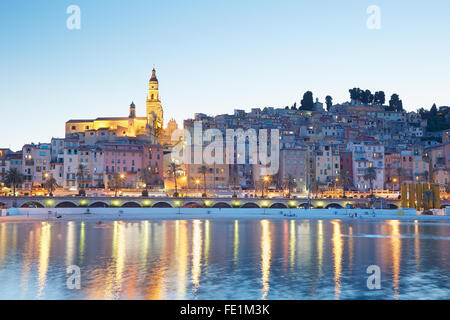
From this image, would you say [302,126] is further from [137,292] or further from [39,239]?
[137,292]

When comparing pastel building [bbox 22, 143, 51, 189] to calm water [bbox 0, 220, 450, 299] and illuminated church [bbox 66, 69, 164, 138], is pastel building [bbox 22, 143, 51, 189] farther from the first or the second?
calm water [bbox 0, 220, 450, 299]

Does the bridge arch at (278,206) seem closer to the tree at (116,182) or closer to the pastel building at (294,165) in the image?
the pastel building at (294,165)

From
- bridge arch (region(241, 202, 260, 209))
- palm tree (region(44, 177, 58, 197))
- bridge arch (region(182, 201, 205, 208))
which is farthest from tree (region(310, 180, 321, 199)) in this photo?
palm tree (region(44, 177, 58, 197))

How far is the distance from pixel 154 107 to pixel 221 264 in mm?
150109

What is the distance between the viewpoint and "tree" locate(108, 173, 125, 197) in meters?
104

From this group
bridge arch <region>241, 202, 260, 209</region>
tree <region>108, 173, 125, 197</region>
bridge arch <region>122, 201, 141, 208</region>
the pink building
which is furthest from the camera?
the pink building

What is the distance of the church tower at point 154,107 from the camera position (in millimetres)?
171750

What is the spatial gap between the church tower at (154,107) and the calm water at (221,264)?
115299mm

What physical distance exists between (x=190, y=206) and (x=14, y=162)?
191 ft

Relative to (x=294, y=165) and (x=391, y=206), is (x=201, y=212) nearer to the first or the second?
(x=391, y=206)

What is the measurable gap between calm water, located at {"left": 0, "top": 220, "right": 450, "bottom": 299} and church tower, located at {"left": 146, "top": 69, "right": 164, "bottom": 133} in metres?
115

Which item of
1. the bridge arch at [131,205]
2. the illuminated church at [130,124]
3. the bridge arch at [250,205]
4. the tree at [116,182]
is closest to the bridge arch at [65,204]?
the bridge arch at [131,205]

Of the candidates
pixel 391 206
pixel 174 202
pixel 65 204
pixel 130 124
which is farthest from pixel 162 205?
pixel 130 124
